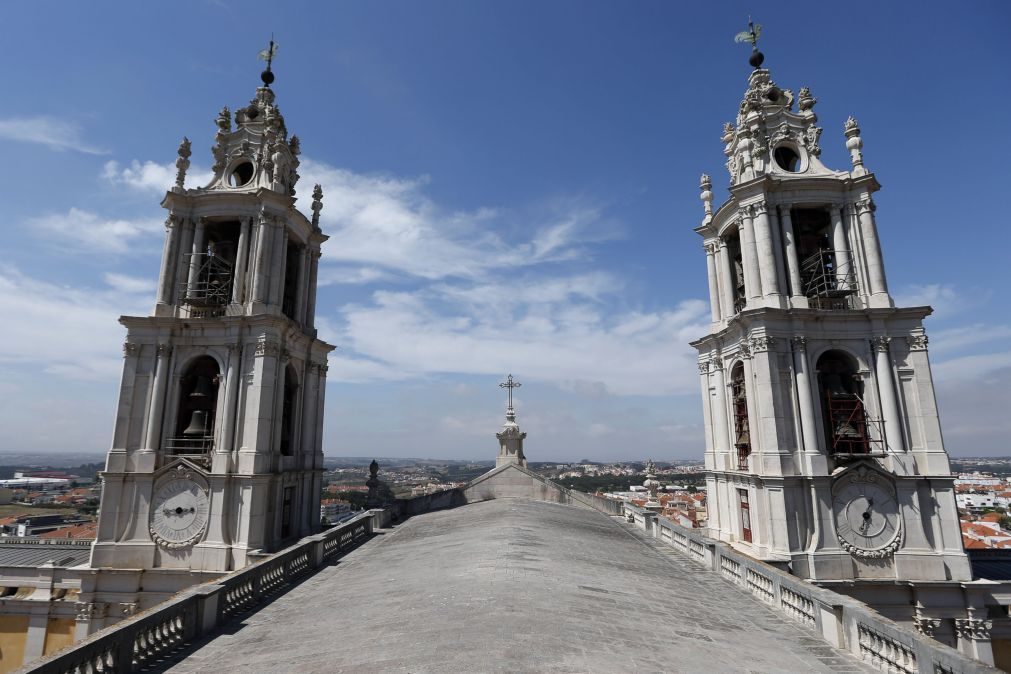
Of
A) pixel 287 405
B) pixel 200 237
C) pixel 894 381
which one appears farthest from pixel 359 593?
pixel 894 381

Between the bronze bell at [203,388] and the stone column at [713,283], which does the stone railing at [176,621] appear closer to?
the bronze bell at [203,388]

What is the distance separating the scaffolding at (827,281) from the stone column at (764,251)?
2.05m

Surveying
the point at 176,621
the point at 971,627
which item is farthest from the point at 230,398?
the point at 971,627

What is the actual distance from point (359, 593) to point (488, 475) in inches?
814

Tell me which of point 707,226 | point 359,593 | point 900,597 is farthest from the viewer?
point 707,226

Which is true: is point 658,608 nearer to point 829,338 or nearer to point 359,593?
point 359,593

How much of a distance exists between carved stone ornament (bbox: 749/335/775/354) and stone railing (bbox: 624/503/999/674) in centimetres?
886

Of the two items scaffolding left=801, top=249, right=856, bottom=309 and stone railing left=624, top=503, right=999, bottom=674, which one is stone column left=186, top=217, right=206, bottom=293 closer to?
stone railing left=624, top=503, right=999, bottom=674

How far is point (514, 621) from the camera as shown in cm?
830

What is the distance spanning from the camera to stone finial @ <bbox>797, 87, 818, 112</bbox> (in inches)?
1002

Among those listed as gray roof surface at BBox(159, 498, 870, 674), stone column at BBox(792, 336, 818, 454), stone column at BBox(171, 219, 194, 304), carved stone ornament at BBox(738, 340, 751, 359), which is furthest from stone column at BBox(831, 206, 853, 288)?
stone column at BBox(171, 219, 194, 304)

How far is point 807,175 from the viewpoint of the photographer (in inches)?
926

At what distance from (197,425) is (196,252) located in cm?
737

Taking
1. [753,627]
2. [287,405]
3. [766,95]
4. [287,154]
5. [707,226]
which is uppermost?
[766,95]
